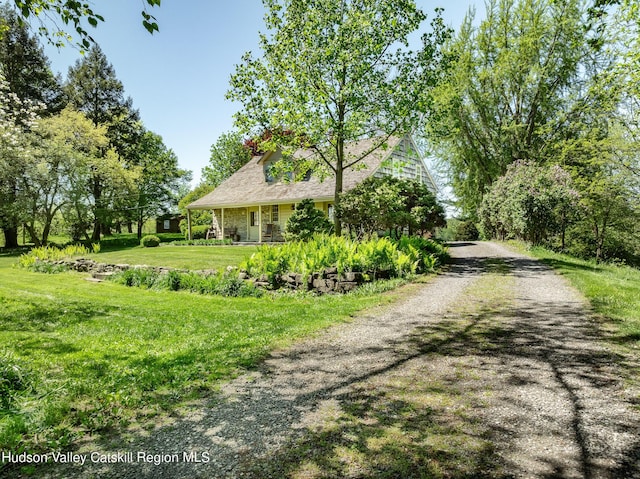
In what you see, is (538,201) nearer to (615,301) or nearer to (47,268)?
(615,301)

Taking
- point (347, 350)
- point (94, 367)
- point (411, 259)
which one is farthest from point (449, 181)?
point (94, 367)

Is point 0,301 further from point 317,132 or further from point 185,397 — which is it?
point 317,132

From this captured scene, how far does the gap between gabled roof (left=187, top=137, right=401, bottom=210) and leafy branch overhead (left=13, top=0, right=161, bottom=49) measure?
13.7 meters

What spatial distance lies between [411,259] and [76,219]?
982 inches

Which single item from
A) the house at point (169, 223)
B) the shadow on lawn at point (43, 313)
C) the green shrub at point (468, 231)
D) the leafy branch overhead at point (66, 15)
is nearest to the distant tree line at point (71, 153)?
the house at point (169, 223)

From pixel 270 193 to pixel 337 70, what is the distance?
12.7 metres

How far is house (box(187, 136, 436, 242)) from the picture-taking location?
22.6 meters

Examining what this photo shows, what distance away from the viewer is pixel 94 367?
14.9 ft

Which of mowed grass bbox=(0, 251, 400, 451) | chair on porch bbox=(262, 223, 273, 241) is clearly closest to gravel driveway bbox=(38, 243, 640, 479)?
mowed grass bbox=(0, 251, 400, 451)

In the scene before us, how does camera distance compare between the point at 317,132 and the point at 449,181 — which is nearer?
the point at 317,132

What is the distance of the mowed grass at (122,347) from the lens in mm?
3424

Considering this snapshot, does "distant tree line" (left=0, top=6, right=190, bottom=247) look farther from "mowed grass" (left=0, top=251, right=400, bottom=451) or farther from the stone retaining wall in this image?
the stone retaining wall

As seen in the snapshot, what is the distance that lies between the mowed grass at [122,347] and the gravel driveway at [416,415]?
488 mm

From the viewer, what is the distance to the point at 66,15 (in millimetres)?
5371
